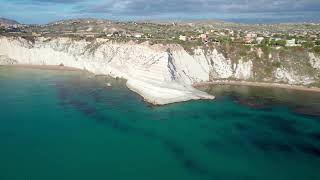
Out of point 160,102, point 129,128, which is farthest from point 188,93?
point 129,128

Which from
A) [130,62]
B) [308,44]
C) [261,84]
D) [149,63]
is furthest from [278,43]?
[130,62]

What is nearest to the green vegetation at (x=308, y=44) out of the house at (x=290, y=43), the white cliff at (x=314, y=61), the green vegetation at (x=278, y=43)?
the house at (x=290, y=43)

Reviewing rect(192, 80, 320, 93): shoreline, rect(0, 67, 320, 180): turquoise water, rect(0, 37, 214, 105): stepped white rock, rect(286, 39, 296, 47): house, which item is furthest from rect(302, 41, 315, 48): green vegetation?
rect(0, 37, 214, 105): stepped white rock

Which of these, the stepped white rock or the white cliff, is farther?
the white cliff

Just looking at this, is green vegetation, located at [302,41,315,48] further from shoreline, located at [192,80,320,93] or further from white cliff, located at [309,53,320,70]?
shoreline, located at [192,80,320,93]

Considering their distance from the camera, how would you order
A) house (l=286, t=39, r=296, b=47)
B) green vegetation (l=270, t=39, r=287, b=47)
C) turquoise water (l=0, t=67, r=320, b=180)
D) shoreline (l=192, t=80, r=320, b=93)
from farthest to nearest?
green vegetation (l=270, t=39, r=287, b=47), house (l=286, t=39, r=296, b=47), shoreline (l=192, t=80, r=320, b=93), turquoise water (l=0, t=67, r=320, b=180)

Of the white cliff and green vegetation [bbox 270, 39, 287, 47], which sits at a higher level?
green vegetation [bbox 270, 39, 287, 47]

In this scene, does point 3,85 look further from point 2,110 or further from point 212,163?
point 212,163
